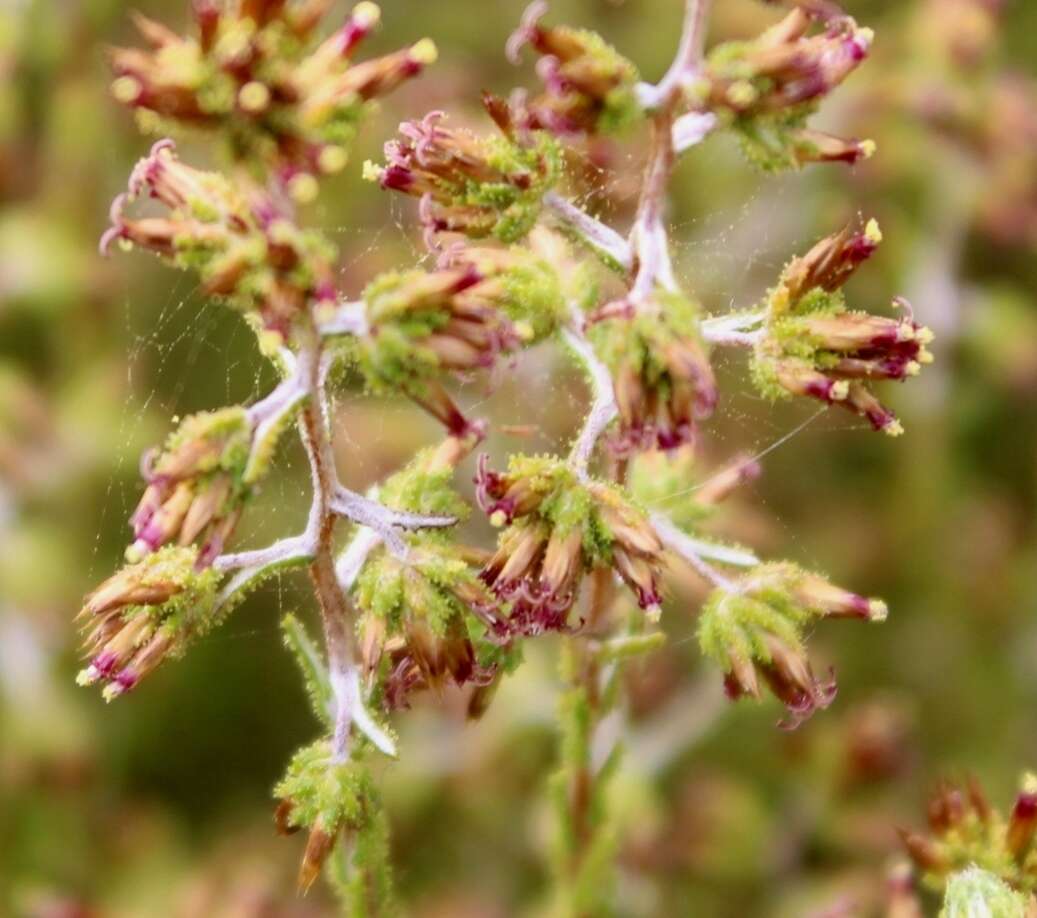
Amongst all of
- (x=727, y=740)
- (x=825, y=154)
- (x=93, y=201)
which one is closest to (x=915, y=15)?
(x=727, y=740)

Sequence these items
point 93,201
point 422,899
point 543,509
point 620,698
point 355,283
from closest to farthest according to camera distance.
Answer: point 543,509, point 620,698, point 422,899, point 355,283, point 93,201

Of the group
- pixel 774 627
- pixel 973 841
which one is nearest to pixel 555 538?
pixel 774 627

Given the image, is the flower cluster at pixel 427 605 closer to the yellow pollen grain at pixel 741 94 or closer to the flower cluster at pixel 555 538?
the flower cluster at pixel 555 538

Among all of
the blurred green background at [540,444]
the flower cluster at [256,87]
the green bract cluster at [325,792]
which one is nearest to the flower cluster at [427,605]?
the green bract cluster at [325,792]

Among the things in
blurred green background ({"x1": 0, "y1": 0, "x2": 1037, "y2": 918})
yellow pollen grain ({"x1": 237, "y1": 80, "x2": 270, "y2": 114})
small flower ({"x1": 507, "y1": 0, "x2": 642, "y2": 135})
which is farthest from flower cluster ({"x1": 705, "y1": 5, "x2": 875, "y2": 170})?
blurred green background ({"x1": 0, "y1": 0, "x2": 1037, "y2": 918})

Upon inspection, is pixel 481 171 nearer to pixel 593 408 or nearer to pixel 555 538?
pixel 593 408

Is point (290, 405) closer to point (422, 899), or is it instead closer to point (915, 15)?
point (422, 899)
